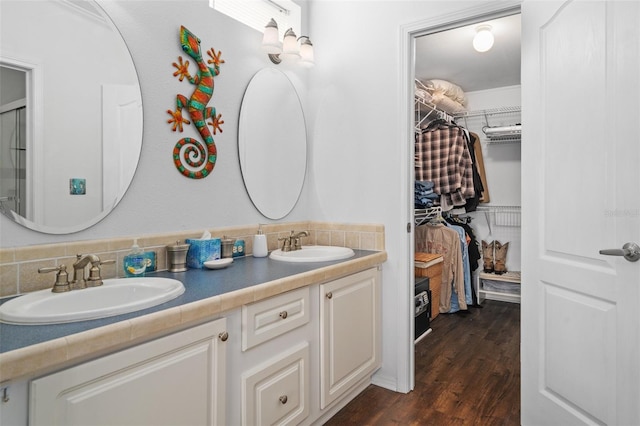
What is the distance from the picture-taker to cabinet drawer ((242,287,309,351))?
4.51 ft

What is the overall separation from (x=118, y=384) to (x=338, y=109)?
194cm

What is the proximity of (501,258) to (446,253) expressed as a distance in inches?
35.4

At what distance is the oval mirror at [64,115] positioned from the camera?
1270 millimetres

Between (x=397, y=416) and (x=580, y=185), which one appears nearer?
(x=580, y=185)

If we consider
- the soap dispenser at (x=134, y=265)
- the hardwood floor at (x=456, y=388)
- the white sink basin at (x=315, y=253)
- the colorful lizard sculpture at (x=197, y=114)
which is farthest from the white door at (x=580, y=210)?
the soap dispenser at (x=134, y=265)

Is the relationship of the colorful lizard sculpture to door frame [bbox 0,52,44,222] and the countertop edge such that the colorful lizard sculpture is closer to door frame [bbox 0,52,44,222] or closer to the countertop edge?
door frame [bbox 0,52,44,222]

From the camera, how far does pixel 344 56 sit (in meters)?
2.42

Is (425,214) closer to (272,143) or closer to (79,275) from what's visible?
(272,143)

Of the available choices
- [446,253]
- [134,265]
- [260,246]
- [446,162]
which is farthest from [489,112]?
[134,265]

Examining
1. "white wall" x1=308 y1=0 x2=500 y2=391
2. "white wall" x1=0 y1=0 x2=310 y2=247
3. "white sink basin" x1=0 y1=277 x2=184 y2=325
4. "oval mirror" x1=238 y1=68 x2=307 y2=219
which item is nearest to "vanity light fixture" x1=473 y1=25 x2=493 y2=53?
"white wall" x1=308 y1=0 x2=500 y2=391

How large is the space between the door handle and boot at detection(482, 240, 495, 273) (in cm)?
299

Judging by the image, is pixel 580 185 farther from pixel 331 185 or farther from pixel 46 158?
pixel 46 158

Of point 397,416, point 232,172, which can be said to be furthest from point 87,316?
point 397,416

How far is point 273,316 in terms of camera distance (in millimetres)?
1486
